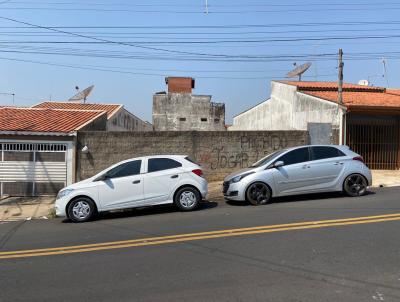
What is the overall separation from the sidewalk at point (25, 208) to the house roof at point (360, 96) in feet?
41.0

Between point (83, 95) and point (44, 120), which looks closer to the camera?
point (44, 120)

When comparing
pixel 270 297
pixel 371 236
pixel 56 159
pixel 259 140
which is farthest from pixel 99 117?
pixel 270 297

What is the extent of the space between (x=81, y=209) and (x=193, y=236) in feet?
14.4

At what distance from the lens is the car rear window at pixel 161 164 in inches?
482

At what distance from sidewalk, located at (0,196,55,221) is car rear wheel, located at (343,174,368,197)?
8450mm

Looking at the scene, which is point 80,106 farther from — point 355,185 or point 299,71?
point 355,185

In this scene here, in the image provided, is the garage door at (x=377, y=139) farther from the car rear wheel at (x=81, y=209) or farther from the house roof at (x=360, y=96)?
the car rear wheel at (x=81, y=209)

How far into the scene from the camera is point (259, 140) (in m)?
18.6

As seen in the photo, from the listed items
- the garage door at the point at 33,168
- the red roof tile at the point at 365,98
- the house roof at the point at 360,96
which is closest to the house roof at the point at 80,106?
the garage door at the point at 33,168

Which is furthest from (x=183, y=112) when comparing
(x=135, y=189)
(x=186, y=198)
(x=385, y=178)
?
(x=135, y=189)

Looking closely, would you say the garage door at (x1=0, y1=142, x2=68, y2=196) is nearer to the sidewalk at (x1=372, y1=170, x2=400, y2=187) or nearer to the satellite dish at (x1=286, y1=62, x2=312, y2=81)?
the sidewalk at (x1=372, y1=170, x2=400, y2=187)

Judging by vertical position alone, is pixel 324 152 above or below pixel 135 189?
above

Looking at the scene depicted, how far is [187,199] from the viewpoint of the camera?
12258mm

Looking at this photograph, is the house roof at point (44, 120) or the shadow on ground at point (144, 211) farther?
the house roof at point (44, 120)
